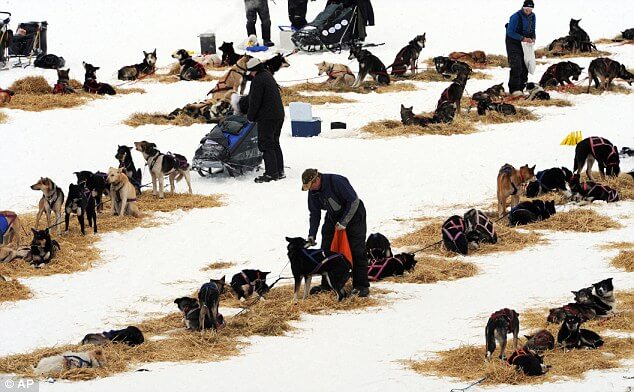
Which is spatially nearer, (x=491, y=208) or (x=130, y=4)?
(x=491, y=208)

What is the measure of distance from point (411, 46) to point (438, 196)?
7099mm

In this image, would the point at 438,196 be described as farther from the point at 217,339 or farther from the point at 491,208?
the point at 217,339

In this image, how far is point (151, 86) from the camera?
20.0m

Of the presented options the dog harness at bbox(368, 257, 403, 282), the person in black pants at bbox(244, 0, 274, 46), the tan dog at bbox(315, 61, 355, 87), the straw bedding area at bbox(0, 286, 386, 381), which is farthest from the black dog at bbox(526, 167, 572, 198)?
the person in black pants at bbox(244, 0, 274, 46)

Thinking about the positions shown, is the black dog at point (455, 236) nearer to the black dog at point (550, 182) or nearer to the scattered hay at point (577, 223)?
the scattered hay at point (577, 223)

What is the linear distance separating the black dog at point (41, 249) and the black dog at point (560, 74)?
31.5 ft

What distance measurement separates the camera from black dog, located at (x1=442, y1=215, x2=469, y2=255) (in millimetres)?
11484

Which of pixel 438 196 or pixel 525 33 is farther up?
pixel 525 33

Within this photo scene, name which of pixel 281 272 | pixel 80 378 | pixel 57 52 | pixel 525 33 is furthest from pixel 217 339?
pixel 57 52

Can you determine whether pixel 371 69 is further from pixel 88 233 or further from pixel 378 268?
pixel 378 268

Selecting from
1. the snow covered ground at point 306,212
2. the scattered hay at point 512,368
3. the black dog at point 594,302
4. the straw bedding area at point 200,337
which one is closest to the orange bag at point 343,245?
the straw bedding area at point 200,337

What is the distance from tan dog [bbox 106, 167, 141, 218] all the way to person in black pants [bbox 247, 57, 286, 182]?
1.79 metres

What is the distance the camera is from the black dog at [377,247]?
11211 mm

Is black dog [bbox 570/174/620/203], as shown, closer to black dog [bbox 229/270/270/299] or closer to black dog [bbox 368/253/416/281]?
black dog [bbox 368/253/416/281]
